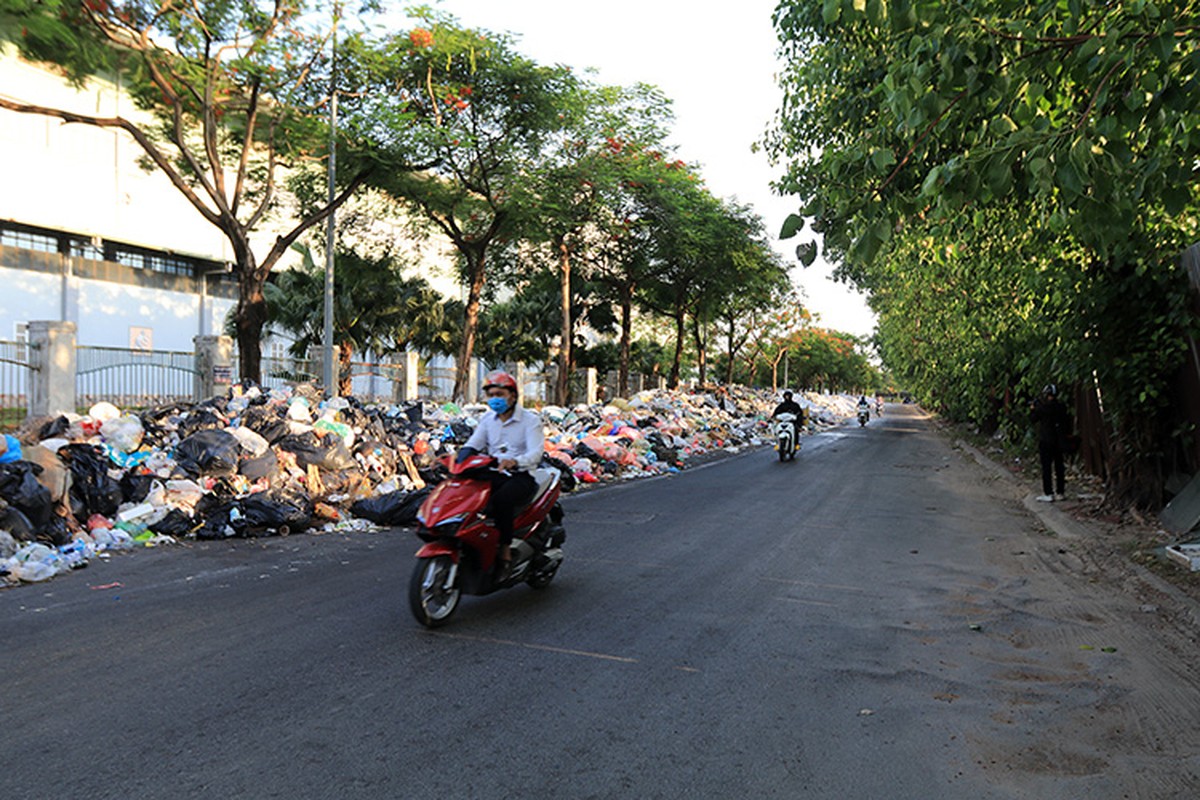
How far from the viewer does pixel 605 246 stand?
3166cm

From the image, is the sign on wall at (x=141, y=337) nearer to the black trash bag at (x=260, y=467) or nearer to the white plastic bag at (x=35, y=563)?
the black trash bag at (x=260, y=467)

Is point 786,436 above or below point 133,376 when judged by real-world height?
below

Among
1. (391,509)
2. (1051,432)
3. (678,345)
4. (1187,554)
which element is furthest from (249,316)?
(678,345)

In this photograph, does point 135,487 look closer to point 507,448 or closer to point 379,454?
point 379,454

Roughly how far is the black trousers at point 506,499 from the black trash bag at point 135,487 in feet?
18.7

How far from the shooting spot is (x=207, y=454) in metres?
10.1

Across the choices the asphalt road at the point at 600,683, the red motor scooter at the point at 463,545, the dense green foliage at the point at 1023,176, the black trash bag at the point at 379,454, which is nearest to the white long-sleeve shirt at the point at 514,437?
the red motor scooter at the point at 463,545

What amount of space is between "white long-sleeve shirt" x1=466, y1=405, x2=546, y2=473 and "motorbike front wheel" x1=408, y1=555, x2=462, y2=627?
996 mm

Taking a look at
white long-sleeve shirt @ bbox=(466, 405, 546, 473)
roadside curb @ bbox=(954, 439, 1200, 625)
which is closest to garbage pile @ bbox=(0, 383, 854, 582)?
white long-sleeve shirt @ bbox=(466, 405, 546, 473)

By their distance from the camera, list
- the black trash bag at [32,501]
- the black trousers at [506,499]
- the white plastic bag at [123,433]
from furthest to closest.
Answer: the white plastic bag at [123,433]
the black trash bag at [32,501]
the black trousers at [506,499]

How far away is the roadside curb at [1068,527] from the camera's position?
241 inches

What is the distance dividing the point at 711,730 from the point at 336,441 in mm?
8988

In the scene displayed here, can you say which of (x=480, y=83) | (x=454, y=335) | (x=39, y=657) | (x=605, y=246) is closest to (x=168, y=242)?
(x=454, y=335)

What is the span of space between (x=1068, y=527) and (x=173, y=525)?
10232 millimetres
